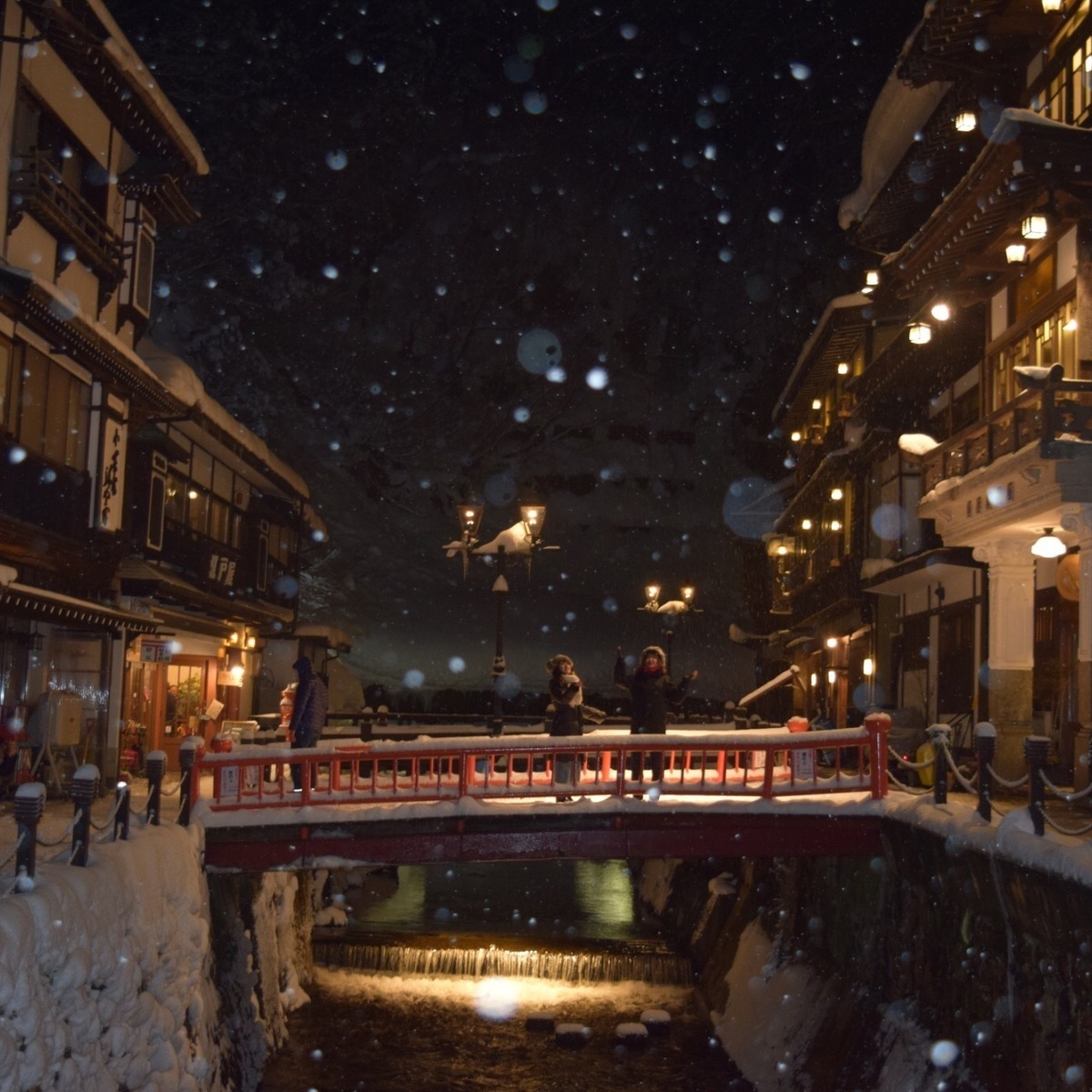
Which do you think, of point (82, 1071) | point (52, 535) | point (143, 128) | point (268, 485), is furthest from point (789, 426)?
point (82, 1071)

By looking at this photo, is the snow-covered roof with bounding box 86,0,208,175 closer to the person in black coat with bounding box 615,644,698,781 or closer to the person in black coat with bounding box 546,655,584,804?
the person in black coat with bounding box 546,655,584,804

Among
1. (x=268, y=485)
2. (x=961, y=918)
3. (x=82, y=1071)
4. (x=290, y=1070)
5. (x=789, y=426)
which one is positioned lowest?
(x=290, y=1070)

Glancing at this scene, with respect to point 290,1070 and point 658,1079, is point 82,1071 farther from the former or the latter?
point 658,1079

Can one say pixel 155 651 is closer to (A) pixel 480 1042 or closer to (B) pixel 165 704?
(B) pixel 165 704

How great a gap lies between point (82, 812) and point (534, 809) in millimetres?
5749

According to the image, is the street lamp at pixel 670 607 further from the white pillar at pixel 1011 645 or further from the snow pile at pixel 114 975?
the snow pile at pixel 114 975

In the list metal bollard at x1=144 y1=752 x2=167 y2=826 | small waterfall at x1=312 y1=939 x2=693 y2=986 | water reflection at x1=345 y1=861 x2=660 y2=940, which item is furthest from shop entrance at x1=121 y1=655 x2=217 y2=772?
metal bollard at x1=144 y1=752 x2=167 y2=826

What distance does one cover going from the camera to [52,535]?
1766 cm

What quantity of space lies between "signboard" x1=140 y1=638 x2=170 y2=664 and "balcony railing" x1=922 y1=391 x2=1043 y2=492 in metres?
15.3

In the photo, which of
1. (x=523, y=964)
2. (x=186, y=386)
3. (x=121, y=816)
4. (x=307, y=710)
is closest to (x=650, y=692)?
(x=307, y=710)

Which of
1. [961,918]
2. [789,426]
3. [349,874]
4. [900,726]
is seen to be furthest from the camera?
[789,426]

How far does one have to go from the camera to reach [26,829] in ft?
27.1

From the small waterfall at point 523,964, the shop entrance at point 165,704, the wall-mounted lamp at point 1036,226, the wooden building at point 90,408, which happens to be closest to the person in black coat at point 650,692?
the small waterfall at point 523,964

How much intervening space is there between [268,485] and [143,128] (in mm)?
15349
